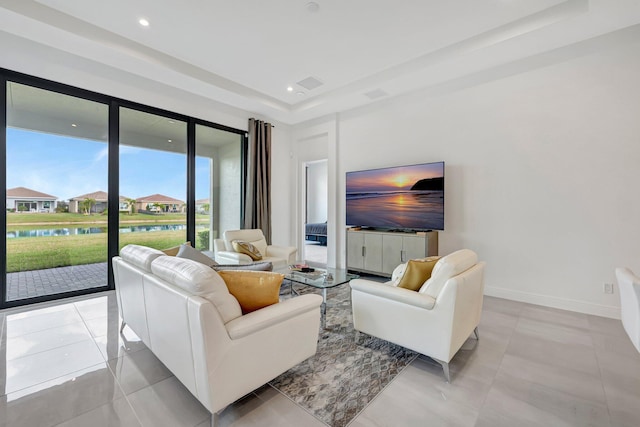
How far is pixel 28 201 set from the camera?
11.2 ft

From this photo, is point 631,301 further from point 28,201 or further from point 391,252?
point 28,201

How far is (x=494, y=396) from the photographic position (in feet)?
5.83

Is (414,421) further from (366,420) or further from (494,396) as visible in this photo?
(494,396)

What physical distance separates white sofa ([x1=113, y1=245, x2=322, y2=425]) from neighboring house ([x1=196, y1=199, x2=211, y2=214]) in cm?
298

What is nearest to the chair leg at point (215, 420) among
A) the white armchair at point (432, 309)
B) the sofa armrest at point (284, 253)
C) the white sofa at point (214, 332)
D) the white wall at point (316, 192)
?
the white sofa at point (214, 332)

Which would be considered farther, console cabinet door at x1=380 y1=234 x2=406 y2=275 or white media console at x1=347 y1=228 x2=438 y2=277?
console cabinet door at x1=380 y1=234 x2=406 y2=275

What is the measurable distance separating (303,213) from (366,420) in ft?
16.1

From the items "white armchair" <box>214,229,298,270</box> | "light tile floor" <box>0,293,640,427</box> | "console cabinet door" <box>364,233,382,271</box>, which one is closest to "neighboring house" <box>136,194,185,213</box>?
"white armchair" <box>214,229,298,270</box>

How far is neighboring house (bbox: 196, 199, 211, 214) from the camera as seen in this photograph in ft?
16.0

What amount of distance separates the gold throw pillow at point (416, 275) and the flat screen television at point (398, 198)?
2.04m

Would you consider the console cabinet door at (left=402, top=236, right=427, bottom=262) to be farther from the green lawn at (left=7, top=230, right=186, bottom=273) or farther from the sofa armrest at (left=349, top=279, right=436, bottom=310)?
the green lawn at (left=7, top=230, right=186, bottom=273)

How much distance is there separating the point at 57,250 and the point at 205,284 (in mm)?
3577

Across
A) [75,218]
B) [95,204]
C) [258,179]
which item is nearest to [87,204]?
[95,204]

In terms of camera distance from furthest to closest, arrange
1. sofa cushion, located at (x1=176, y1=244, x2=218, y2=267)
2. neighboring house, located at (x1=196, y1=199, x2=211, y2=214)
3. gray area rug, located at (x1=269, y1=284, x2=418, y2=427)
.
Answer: neighboring house, located at (x1=196, y1=199, x2=211, y2=214) < sofa cushion, located at (x1=176, y1=244, x2=218, y2=267) < gray area rug, located at (x1=269, y1=284, x2=418, y2=427)
